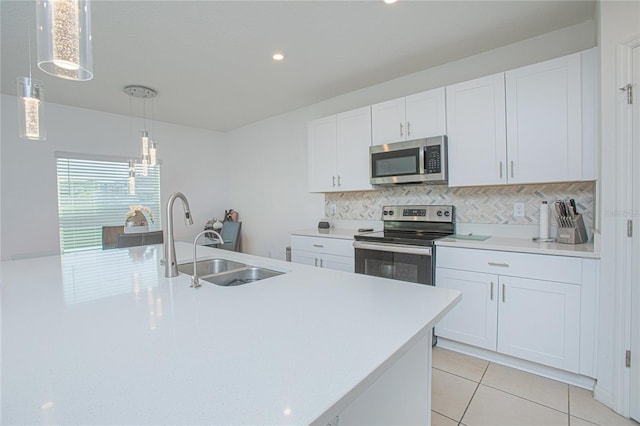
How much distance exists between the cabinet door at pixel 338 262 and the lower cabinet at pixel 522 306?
0.84m

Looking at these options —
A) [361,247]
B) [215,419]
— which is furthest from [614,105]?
[215,419]

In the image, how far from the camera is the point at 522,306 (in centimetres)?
208

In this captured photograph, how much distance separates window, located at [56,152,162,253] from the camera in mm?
3859

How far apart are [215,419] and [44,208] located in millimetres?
4479

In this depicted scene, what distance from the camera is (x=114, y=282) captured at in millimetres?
1478

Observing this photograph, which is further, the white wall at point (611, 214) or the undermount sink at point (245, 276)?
the undermount sink at point (245, 276)

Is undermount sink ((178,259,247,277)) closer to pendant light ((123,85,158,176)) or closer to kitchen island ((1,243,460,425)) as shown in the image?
kitchen island ((1,243,460,425))

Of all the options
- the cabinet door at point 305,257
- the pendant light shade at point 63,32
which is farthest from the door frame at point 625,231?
the pendant light shade at point 63,32

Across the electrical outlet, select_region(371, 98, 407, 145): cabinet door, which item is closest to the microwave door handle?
select_region(371, 98, 407, 145): cabinet door

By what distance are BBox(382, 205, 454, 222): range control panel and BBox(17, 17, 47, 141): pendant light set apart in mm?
2775

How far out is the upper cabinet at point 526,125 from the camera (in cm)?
203

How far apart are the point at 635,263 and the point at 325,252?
227cm

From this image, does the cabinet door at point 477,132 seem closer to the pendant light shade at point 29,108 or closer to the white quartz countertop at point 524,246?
the white quartz countertop at point 524,246

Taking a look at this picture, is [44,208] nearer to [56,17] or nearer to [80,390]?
[56,17]
